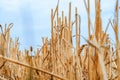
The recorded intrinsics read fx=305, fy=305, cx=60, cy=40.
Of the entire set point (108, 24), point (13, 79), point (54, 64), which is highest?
point (108, 24)

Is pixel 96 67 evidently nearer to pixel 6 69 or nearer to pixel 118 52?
pixel 118 52

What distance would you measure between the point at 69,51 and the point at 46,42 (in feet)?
1.42

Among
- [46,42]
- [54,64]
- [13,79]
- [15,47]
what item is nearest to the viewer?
[54,64]

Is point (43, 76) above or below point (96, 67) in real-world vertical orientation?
below

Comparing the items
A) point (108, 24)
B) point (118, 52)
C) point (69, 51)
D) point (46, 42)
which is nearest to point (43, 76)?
point (69, 51)

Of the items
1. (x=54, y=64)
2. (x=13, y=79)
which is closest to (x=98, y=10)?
(x=54, y=64)

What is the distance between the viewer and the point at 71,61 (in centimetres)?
197

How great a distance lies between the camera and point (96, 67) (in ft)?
3.50

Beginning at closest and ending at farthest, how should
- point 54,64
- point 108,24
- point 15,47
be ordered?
1. point 108,24
2. point 54,64
3. point 15,47

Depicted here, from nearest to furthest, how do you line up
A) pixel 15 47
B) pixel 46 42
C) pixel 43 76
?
pixel 43 76
pixel 46 42
pixel 15 47

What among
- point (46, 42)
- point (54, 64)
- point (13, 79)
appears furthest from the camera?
point (46, 42)

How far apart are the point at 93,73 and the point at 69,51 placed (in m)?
1.06

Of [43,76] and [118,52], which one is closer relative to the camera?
[118,52]

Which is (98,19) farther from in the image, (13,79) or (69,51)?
(13,79)
